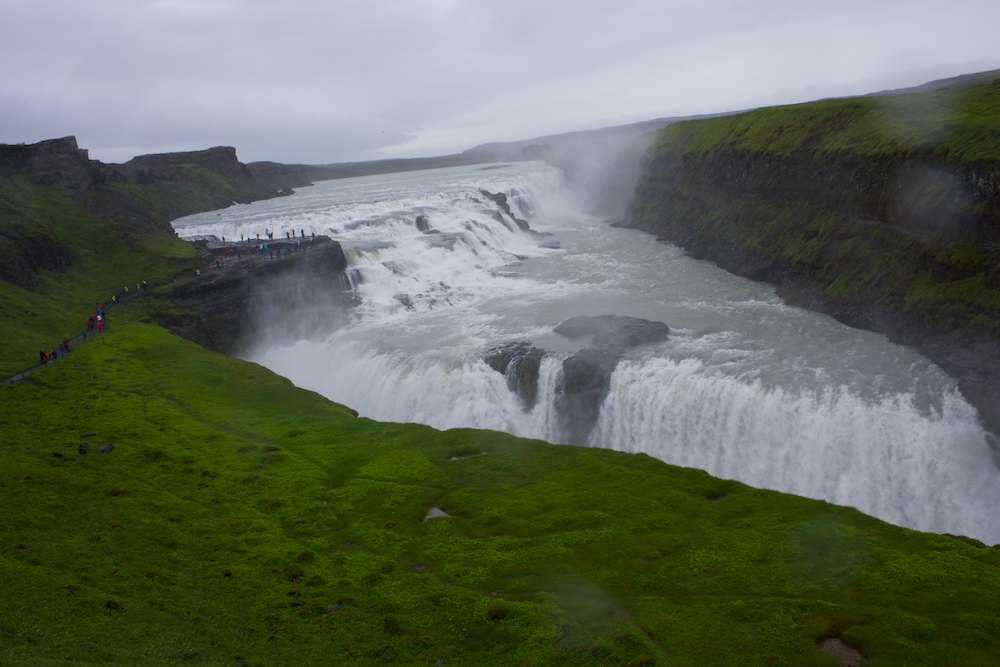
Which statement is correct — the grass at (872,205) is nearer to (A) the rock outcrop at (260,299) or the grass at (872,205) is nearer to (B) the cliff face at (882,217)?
(B) the cliff face at (882,217)

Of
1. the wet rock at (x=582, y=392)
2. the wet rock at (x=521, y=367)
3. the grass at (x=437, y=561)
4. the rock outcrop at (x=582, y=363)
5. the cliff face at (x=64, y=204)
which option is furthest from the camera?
the cliff face at (x=64, y=204)

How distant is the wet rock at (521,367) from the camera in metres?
35.8

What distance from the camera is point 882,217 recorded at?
4250 cm

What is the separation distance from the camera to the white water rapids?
88.7 ft

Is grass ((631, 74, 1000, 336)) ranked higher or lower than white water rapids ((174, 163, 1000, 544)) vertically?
higher

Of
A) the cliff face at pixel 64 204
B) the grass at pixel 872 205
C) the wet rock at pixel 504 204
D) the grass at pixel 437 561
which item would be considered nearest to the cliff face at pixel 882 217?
the grass at pixel 872 205

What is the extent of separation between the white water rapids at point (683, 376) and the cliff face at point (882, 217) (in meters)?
1.78

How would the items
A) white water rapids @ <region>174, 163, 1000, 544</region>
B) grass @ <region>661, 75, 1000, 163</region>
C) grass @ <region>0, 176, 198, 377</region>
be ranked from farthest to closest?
grass @ <region>0, 176, 198, 377</region>
grass @ <region>661, 75, 1000, 163</region>
white water rapids @ <region>174, 163, 1000, 544</region>

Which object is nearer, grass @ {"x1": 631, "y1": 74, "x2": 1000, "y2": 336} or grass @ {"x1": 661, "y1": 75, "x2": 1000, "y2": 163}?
grass @ {"x1": 631, "y1": 74, "x2": 1000, "y2": 336}

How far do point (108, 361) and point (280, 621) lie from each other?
25.3m

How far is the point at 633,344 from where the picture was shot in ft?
121

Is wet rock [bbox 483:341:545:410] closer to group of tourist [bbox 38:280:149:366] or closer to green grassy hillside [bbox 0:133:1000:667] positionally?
green grassy hillside [bbox 0:133:1000:667]

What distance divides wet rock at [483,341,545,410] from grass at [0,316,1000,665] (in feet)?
30.4

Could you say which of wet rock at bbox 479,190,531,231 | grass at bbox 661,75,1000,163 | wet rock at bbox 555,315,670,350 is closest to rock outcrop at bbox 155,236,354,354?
wet rock at bbox 555,315,670,350
